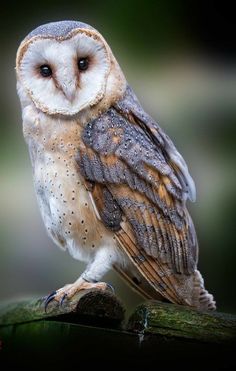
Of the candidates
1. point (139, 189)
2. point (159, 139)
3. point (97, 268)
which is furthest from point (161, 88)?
point (97, 268)

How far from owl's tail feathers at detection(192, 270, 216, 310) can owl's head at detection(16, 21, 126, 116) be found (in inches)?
19.6

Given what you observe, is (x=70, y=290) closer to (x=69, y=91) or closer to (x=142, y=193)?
(x=142, y=193)

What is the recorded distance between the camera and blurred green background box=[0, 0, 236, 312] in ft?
7.09

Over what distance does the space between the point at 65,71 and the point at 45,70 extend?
0.07 metres

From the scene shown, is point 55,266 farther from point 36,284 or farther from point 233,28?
point 233,28

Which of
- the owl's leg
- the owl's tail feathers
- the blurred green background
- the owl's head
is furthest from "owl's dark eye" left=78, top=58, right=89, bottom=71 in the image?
the owl's tail feathers

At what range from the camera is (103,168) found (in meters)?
1.90

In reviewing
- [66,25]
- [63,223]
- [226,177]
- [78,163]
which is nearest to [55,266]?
[63,223]

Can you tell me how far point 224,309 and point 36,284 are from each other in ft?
1.63

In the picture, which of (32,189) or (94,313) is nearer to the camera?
(94,313)

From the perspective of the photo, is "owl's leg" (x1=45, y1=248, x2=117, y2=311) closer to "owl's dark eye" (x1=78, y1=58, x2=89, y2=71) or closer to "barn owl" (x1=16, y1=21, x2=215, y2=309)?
"barn owl" (x1=16, y1=21, x2=215, y2=309)

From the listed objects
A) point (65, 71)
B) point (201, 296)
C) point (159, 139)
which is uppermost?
point (65, 71)

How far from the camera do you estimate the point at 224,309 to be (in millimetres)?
2045

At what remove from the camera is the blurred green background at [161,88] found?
216 cm
